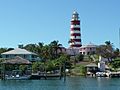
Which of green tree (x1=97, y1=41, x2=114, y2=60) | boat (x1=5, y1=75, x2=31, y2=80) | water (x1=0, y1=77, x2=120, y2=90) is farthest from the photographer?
green tree (x1=97, y1=41, x2=114, y2=60)

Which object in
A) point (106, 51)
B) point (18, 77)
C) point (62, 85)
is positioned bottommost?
Result: point (62, 85)

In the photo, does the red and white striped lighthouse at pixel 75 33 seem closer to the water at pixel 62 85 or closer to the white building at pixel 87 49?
the white building at pixel 87 49

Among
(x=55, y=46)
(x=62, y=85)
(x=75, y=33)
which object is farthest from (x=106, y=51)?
(x=62, y=85)

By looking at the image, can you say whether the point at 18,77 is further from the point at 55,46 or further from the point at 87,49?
the point at 87,49

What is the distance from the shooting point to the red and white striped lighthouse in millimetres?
163750

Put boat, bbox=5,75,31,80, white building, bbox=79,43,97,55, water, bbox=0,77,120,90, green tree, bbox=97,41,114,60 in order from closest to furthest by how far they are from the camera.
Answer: water, bbox=0,77,120,90 < boat, bbox=5,75,31,80 < green tree, bbox=97,41,114,60 < white building, bbox=79,43,97,55

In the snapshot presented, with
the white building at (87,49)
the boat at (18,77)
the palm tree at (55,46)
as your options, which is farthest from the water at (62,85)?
the white building at (87,49)

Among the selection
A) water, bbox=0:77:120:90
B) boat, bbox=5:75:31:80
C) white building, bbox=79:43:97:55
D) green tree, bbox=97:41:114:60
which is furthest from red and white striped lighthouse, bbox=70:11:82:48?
water, bbox=0:77:120:90

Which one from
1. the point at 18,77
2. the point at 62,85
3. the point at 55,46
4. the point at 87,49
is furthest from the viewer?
the point at 87,49

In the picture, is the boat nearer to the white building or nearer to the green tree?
the green tree

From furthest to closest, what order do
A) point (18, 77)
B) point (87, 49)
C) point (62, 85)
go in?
point (87, 49), point (18, 77), point (62, 85)

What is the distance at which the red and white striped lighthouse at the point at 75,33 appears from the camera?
163750 millimetres

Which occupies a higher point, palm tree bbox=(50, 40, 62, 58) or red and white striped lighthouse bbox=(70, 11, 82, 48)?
red and white striped lighthouse bbox=(70, 11, 82, 48)

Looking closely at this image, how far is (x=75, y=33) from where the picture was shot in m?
166
